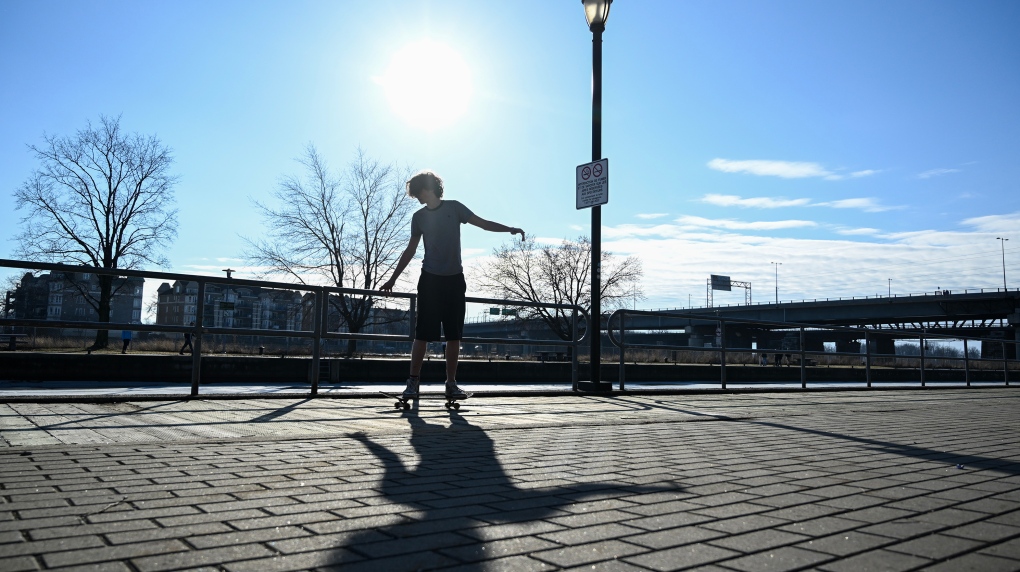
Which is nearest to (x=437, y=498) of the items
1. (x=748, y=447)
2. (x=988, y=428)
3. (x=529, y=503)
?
(x=529, y=503)

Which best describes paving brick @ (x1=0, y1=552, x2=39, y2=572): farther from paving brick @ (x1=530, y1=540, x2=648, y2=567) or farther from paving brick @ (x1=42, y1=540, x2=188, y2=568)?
paving brick @ (x1=530, y1=540, x2=648, y2=567)

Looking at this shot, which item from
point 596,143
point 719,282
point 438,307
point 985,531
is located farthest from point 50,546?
point 719,282

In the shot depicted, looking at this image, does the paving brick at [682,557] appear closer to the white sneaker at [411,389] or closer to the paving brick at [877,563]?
the paving brick at [877,563]

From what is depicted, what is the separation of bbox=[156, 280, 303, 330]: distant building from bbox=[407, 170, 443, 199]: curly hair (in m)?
1.92

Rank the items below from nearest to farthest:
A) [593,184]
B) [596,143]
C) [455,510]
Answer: [455,510], [593,184], [596,143]

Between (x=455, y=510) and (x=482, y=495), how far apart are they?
27 cm

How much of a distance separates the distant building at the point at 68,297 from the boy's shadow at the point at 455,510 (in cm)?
370

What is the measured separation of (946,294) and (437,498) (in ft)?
249

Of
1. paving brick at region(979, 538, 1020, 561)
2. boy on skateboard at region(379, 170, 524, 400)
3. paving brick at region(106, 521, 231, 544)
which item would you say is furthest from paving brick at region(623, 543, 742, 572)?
boy on skateboard at region(379, 170, 524, 400)

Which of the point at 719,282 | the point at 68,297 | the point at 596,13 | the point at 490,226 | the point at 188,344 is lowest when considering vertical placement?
the point at 188,344

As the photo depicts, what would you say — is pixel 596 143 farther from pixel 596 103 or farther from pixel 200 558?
pixel 200 558

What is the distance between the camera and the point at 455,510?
2.52 metres

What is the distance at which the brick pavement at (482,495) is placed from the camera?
1.99 m

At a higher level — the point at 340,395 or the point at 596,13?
the point at 596,13
